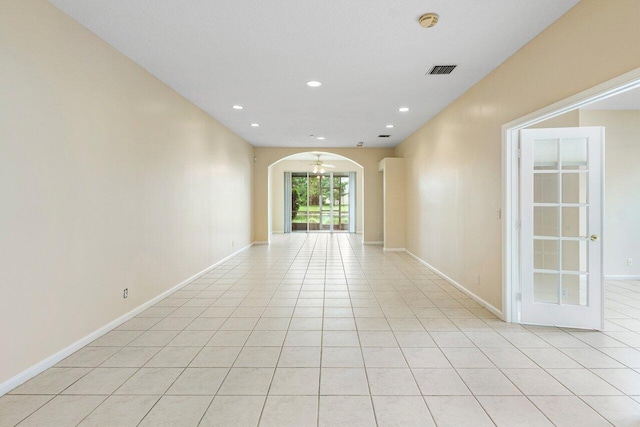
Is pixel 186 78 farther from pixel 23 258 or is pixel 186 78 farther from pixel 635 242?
pixel 635 242

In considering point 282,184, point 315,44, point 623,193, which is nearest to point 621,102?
point 623,193

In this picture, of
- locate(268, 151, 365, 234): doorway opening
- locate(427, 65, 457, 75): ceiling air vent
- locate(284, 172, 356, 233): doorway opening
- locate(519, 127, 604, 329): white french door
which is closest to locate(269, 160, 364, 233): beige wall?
locate(268, 151, 365, 234): doorway opening

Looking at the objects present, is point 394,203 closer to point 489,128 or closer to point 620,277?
point 620,277

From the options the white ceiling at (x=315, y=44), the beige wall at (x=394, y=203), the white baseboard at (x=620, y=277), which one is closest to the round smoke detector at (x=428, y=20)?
the white ceiling at (x=315, y=44)

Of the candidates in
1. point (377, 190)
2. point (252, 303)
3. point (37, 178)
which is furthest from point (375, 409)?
point (377, 190)

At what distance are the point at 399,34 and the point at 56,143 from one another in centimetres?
302

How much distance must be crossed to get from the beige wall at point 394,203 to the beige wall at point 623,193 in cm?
398

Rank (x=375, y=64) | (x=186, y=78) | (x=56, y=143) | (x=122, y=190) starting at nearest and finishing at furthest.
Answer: (x=56, y=143) → (x=122, y=190) → (x=375, y=64) → (x=186, y=78)

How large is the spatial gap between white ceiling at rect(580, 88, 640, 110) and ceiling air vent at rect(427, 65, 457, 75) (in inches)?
102

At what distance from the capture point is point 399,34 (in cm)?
298

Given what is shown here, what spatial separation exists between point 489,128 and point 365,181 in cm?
585

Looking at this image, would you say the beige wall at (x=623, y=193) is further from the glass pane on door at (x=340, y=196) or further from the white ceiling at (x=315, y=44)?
the glass pane on door at (x=340, y=196)

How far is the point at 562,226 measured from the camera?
3.26 metres

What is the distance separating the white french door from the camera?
3168 mm
